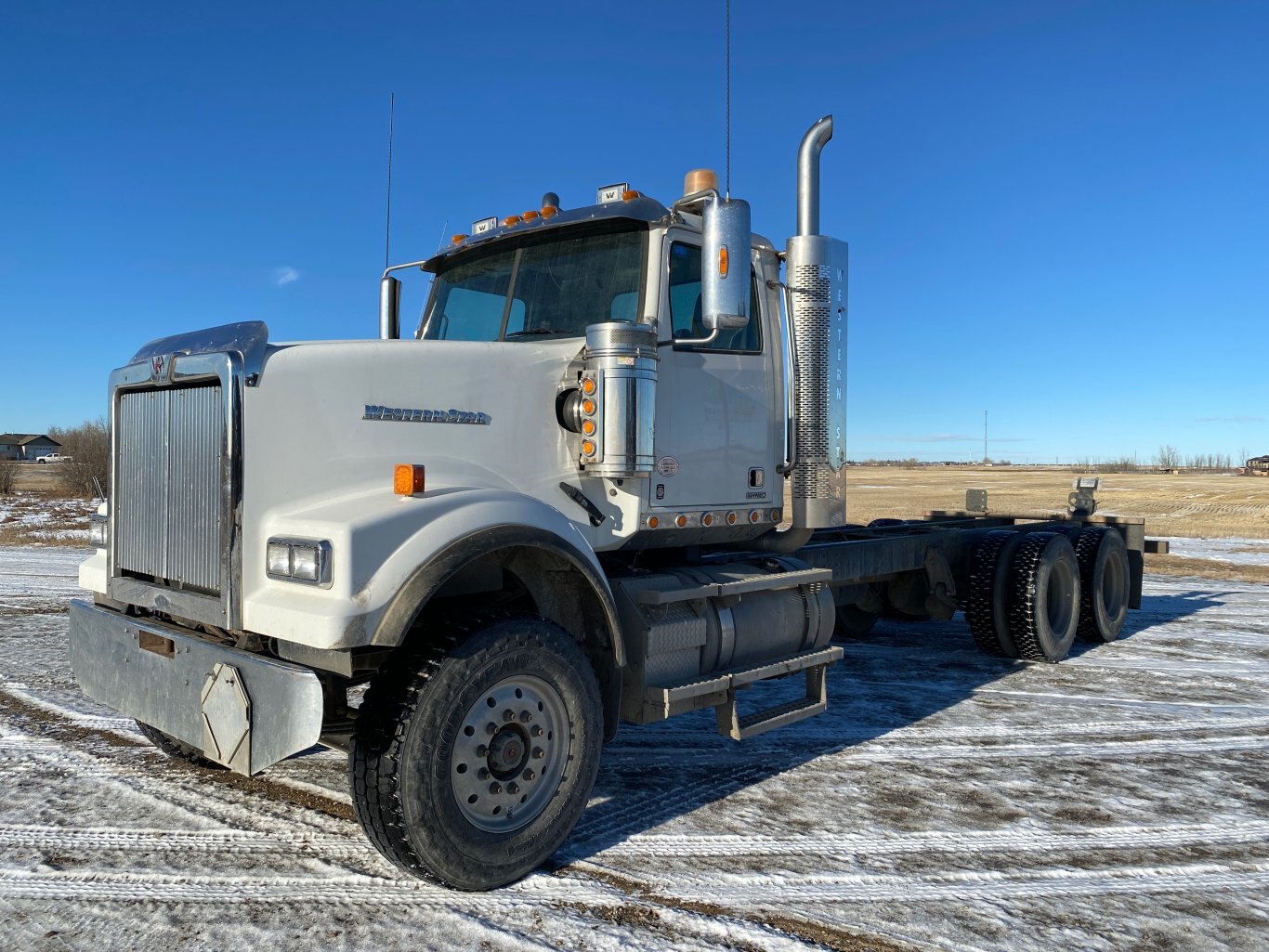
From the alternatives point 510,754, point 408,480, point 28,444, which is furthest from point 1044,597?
point 28,444

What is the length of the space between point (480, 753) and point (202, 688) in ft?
3.63

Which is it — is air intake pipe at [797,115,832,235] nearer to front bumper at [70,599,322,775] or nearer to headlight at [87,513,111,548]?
front bumper at [70,599,322,775]

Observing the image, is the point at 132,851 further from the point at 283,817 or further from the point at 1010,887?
the point at 1010,887

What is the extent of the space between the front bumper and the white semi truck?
0.04 ft

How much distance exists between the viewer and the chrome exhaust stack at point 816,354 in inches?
213

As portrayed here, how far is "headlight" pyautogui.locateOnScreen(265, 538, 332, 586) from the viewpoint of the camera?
10.8 feet

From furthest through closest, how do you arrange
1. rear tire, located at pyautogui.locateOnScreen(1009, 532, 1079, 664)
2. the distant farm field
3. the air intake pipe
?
the distant farm field
rear tire, located at pyautogui.locateOnScreen(1009, 532, 1079, 664)
the air intake pipe

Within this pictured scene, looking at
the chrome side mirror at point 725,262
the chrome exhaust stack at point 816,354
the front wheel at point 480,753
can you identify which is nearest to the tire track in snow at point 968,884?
the front wheel at point 480,753

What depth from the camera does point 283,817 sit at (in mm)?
4293

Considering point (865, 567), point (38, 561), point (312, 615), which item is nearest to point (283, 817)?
point (312, 615)

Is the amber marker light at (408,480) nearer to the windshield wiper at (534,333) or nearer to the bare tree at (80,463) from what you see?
the windshield wiper at (534,333)

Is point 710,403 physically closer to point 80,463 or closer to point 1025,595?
point 1025,595

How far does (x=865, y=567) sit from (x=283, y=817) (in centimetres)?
Answer: 443

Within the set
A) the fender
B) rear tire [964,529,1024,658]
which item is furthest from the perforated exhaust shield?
rear tire [964,529,1024,658]
